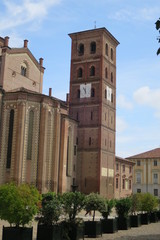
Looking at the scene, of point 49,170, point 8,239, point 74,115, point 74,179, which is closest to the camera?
point 8,239

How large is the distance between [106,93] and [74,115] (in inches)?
206

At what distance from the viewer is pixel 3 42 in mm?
37281

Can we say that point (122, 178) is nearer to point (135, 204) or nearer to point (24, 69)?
point (24, 69)

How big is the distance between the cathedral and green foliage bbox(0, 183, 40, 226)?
20.6 m

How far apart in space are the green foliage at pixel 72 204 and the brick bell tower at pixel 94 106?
1112 inches

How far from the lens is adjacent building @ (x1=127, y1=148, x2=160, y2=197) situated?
65.0 m

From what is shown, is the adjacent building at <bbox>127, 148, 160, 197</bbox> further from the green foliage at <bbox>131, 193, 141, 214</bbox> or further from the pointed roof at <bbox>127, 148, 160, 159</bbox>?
the green foliage at <bbox>131, 193, 141, 214</bbox>

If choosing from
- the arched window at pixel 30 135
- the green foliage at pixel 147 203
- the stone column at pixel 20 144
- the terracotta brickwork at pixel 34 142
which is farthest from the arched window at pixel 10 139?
the green foliage at pixel 147 203

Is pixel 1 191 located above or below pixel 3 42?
below

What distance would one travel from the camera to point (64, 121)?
127 feet

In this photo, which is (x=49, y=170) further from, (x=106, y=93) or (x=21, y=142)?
(x=106, y=93)

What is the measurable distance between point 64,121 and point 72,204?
25.0 m

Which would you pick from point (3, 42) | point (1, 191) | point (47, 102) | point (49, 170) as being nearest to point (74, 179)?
point (49, 170)

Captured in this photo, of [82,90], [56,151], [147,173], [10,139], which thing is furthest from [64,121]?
[147,173]
